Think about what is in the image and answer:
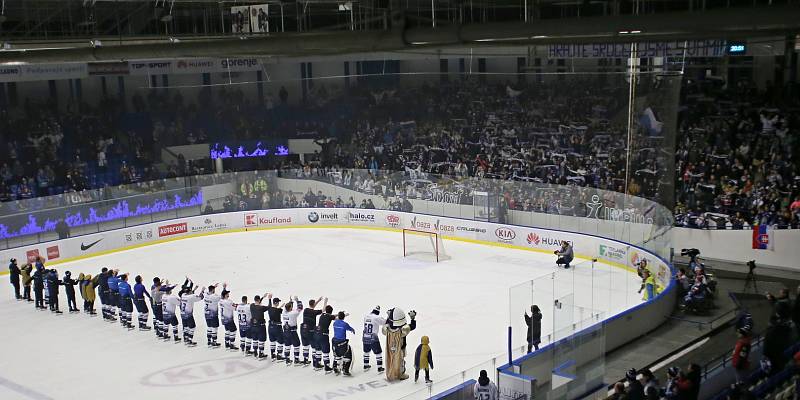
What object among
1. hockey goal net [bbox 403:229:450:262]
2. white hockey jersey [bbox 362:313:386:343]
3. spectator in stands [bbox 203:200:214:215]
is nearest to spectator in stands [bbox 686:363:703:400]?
white hockey jersey [bbox 362:313:386:343]

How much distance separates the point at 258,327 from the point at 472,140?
15.9 m

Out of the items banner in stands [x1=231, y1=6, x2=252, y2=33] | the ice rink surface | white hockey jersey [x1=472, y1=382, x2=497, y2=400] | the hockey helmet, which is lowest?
the ice rink surface

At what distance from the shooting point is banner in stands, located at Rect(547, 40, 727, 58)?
18562mm

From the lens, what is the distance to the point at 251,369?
13.7m

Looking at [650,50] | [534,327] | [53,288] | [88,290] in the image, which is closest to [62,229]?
[53,288]

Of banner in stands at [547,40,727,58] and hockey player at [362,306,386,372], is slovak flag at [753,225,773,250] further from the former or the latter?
hockey player at [362,306,386,372]

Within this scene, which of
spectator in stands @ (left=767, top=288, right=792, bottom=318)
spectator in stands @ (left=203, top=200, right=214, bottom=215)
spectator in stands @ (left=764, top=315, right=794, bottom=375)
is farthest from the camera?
spectator in stands @ (left=203, top=200, right=214, bottom=215)

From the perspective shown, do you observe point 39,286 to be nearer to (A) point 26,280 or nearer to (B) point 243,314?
(A) point 26,280

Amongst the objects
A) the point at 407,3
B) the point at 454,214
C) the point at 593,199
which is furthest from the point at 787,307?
the point at 407,3

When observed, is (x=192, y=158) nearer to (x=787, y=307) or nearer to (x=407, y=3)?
(x=407, y=3)

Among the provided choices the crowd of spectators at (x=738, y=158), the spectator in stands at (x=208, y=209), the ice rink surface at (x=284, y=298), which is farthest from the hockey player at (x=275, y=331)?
the spectator in stands at (x=208, y=209)

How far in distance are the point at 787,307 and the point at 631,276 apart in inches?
175

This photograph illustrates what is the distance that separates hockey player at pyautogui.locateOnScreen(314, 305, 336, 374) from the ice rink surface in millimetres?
285

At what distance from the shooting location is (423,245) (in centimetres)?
2162
